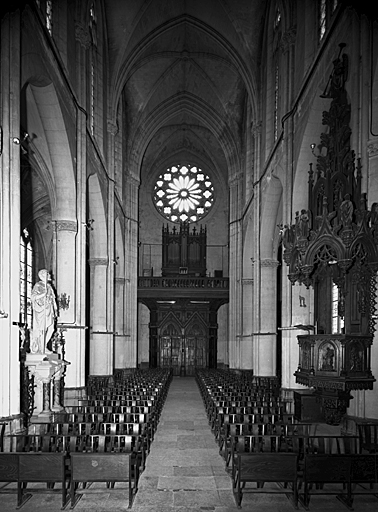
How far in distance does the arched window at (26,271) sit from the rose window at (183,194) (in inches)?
553

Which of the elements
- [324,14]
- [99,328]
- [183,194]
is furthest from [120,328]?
[324,14]

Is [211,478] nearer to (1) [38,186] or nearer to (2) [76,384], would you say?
(2) [76,384]

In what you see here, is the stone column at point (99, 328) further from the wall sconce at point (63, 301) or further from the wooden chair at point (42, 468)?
the wooden chair at point (42, 468)

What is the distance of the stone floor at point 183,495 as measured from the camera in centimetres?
750

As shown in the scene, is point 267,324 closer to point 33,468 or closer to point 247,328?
point 247,328

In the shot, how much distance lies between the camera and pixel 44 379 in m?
14.5

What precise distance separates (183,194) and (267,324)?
1847 cm

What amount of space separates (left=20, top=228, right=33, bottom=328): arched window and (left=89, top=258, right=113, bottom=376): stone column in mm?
5207

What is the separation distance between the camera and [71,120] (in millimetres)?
18703

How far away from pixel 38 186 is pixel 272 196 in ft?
→ 37.6

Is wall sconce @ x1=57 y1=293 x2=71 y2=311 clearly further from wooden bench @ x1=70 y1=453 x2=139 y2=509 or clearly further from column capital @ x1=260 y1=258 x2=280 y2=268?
column capital @ x1=260 y1=258 x2=280 y2=268

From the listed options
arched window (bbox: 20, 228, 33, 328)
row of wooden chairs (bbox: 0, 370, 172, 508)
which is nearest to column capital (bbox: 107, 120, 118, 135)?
arched window (bbox: 20, 228, 33, 328)

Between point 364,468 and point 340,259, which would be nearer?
point 364,468

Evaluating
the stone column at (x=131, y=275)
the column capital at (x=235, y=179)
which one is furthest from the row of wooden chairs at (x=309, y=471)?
the column capital at (x=235, y=179)
